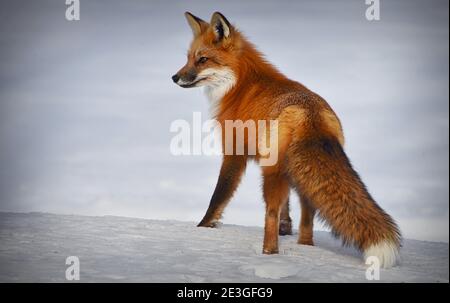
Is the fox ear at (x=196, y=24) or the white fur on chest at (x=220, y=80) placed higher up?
the fox ear at (x=196, y=24)

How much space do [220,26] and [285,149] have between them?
2.22 m

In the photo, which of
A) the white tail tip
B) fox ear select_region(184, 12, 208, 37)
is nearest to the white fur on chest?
fox ear select_region(184, 12, 208, 37)

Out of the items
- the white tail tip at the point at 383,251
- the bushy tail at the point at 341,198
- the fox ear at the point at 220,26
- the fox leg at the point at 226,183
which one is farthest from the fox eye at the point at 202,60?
the white tail tip at the point at 383,251

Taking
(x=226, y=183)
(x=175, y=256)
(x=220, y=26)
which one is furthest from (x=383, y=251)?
(x=220, y=26)

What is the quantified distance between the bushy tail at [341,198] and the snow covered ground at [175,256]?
32 cm

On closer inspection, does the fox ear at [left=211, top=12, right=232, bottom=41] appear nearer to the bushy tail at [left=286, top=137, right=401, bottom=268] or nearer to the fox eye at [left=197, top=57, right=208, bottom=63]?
the fox eye at [left=197, top=57, right=208, bottom=63]

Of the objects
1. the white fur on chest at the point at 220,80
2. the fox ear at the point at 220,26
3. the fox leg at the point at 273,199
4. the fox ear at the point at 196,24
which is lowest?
the fox leg at the point at 273,199

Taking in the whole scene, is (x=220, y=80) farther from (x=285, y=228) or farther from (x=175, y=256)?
(x=175, y=256)

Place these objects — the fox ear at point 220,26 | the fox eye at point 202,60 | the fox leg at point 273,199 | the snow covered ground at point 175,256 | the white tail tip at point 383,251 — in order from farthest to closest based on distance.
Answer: the fox eye at point 202,60
the fox ear at point 220,26
the fox leg at point 273,199
the white tail tip at point 383,251
the snow covered ground at point 175,256

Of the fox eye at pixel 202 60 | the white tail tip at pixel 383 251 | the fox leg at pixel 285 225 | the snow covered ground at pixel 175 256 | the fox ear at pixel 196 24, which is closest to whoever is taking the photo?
the snow covered ground at pixel 175 256

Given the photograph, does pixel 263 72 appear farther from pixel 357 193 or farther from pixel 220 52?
pixel 357 193

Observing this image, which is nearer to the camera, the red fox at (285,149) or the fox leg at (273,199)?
the red fox at (285,149)

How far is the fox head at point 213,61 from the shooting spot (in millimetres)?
6652

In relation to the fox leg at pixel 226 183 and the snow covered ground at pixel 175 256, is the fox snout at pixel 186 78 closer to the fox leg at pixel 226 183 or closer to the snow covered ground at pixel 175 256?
the fox leg at pixel 226 183
